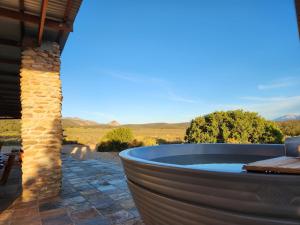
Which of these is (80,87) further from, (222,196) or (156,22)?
(222,196)

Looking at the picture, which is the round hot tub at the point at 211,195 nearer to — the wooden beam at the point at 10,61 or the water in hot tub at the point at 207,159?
the water in hot tub at the point at 207,159

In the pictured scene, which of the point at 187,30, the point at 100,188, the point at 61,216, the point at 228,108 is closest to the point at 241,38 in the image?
the point at 187,30

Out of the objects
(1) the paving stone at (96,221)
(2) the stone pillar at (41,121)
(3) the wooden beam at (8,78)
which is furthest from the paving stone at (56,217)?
(3) the wooden beam at (8,78)

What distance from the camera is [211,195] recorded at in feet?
2.52

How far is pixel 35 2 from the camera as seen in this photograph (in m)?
4.49

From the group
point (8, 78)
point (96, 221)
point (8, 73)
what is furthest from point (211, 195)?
point (8, 78)

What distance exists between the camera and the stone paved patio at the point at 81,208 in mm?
4020

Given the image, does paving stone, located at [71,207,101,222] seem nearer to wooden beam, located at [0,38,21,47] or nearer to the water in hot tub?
the water in hot tub

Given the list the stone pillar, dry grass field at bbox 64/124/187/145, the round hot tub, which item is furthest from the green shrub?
the round hot tub

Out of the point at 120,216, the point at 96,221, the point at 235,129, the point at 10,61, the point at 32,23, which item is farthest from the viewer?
the point at 235,129

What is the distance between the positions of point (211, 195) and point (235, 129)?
367 inches

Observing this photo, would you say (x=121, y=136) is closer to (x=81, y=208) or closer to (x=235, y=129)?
(x=235, y=129)

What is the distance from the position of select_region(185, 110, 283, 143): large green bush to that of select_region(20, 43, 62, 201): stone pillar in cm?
581

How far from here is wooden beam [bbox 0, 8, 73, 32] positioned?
4512 mm
